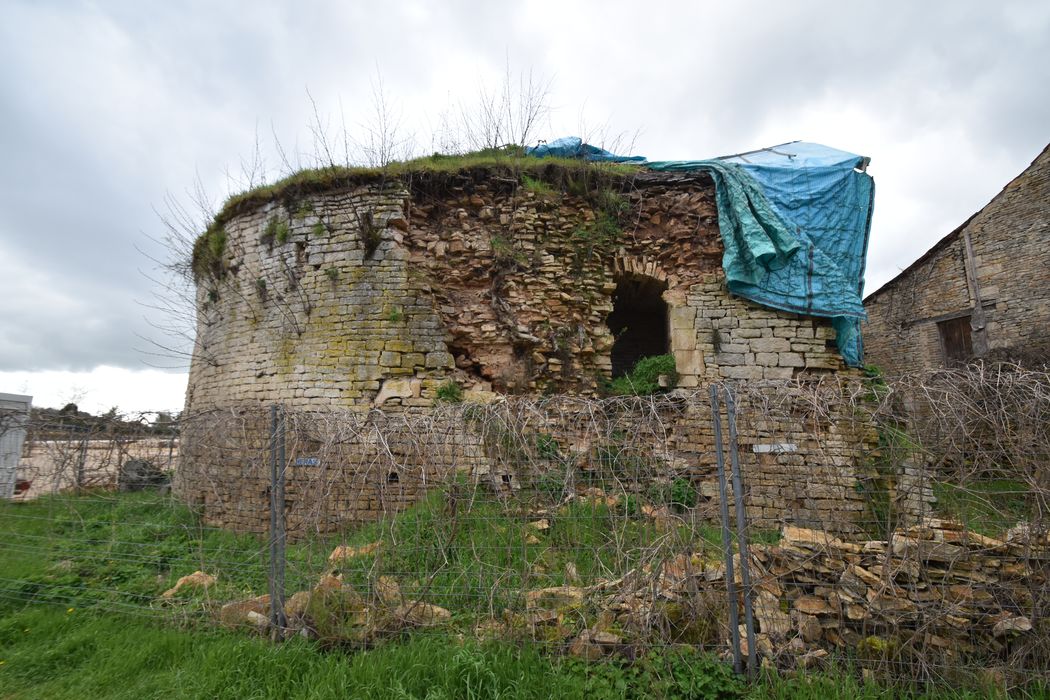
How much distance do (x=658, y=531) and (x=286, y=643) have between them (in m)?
2.53

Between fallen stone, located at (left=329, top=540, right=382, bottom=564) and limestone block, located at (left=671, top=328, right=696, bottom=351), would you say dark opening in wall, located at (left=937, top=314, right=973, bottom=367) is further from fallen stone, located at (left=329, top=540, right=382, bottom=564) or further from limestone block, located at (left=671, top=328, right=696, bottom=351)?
fallen stone, located at (left=329, top=540, right=382, bottom=564)

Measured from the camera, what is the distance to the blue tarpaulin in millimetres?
6836

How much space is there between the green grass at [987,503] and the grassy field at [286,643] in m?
0.92

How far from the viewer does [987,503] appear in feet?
8.88

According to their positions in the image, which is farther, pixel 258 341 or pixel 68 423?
pixel 258 341

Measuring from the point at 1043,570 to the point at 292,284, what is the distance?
824 cm

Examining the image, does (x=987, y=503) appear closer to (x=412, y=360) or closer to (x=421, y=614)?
(x=421, y=614)

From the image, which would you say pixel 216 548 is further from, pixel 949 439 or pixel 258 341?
pixel 949 439

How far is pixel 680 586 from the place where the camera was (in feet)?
9.93

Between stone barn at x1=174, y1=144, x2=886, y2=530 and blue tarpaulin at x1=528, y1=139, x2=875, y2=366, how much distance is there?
0.09ft

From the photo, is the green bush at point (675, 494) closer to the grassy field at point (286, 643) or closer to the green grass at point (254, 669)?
the grassy field at point (286, 643)

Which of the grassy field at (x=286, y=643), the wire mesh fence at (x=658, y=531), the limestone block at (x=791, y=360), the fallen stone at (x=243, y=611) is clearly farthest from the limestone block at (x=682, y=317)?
the fallen stone at (x=243, y=611)

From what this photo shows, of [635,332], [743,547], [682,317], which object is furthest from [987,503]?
[635,332]

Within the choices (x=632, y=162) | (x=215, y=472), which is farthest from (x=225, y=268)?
(x=632, y=162)
